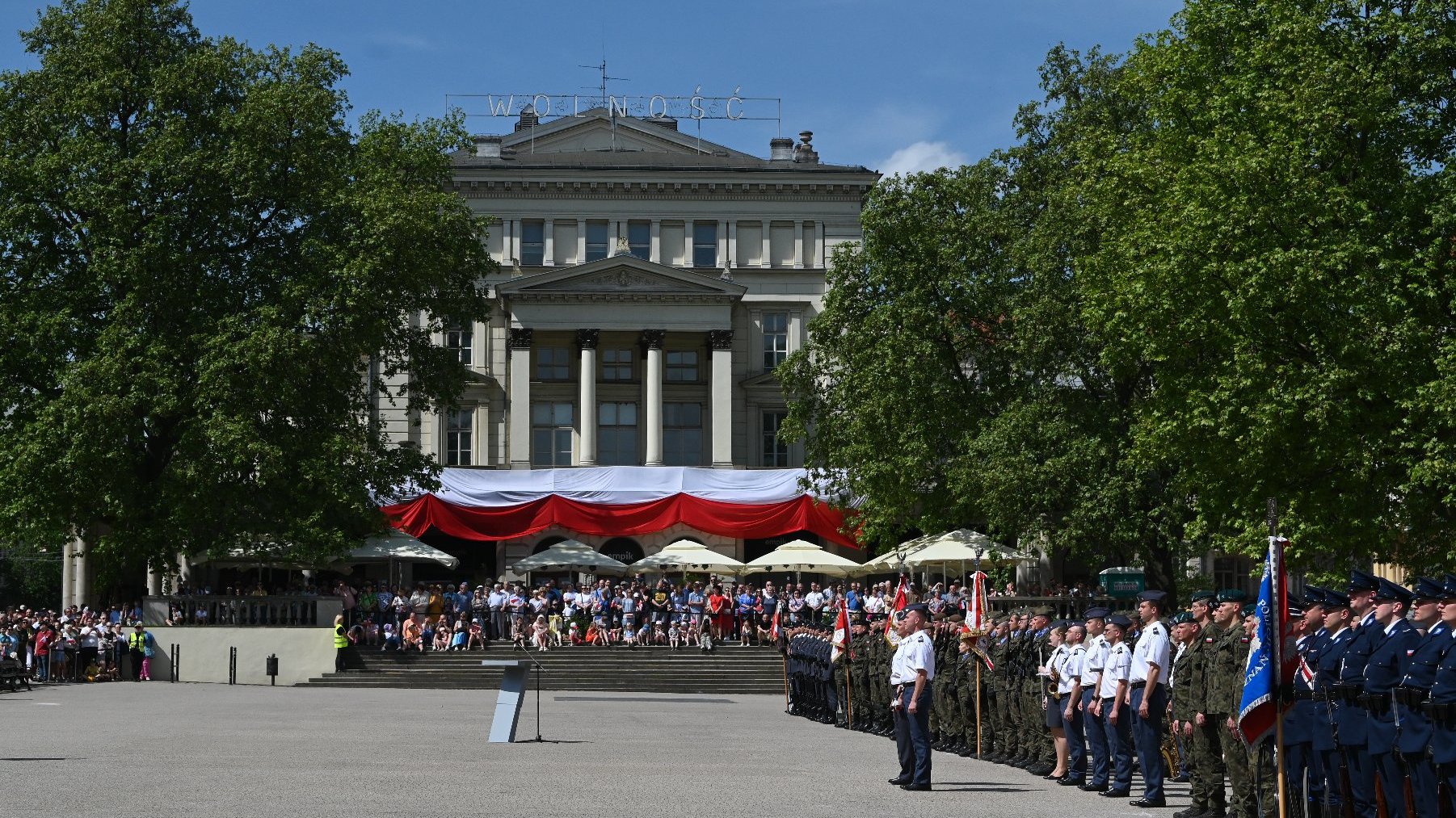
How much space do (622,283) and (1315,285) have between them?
40.5 metres

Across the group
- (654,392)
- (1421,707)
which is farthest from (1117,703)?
(654,392)

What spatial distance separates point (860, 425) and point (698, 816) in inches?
1258

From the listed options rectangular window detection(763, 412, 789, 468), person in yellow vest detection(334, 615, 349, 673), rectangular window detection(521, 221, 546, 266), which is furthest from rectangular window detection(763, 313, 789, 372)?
person in yellow vest detection(334, 615, 349, 673)

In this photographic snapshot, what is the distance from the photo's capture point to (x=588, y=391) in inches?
2712

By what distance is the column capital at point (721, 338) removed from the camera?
69312 millimetres

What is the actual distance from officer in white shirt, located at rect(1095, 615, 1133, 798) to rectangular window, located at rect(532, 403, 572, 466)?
52.8 meters

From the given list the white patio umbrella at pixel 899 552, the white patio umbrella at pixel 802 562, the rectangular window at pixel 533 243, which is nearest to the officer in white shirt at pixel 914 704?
the white patio umbrella at pixel 899 552

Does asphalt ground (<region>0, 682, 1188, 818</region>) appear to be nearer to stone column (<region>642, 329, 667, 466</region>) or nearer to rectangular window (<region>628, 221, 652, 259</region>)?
stone column (<region>642, 329, 667, 466</region>)

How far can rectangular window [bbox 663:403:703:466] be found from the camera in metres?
71.6

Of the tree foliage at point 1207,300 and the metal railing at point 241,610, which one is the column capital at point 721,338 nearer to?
the tree foliage at point 1207,300

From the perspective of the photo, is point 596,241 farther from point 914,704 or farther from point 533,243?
point 914,704

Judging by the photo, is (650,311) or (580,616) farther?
(650,311)

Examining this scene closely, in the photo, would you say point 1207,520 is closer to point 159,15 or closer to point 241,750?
point 241,750

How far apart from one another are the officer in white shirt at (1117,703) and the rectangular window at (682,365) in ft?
175
